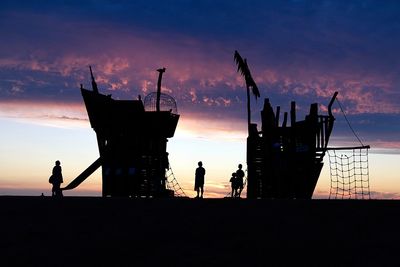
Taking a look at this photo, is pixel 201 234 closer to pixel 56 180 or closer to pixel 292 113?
pixel 56 180

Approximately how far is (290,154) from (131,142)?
27.1 ft

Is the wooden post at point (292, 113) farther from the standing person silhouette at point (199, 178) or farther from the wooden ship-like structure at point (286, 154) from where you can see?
the standing person silhouette at point (199, 178)

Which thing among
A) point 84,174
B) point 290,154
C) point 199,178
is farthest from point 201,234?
point 84,174

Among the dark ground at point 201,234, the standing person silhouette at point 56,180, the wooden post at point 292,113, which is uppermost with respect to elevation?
the wooden post at point 292,113

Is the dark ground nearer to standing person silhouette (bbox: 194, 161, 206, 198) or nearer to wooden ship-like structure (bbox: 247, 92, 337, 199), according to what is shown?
standing person silhouette (bbox: 194, 161, 206, 198)

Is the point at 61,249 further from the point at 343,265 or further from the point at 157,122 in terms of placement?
the point at 157,122

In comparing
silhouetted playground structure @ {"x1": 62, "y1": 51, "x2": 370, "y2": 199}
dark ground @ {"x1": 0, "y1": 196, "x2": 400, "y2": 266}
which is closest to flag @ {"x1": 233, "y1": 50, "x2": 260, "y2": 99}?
silhouetted playground structure @ {"x1": 62, "y1": 51, "x2": 370, "y2": 199}

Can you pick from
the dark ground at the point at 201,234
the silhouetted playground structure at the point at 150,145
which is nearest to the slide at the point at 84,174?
the silhouetted playground structure at the point at 150,145

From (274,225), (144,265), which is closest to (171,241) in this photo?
(144,265)

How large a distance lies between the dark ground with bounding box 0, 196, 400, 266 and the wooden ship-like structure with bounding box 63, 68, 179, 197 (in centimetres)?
1574

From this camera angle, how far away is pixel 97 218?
1545cm

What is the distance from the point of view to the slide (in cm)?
3497

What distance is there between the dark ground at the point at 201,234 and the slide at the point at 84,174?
54.6ft

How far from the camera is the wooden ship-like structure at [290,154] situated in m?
32.0
